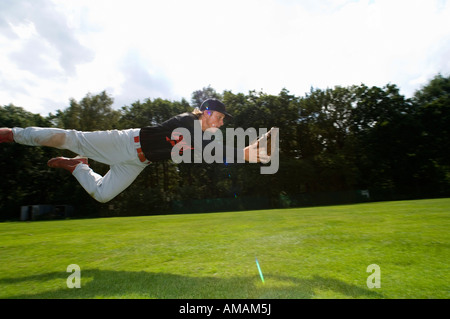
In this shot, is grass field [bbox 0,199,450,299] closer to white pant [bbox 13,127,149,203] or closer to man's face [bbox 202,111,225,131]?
white pant [bbox 13,127,149,203]

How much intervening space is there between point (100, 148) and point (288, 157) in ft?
159

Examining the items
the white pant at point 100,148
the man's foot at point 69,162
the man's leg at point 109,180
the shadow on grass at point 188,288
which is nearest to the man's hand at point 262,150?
the shadow on grass at point 188,288

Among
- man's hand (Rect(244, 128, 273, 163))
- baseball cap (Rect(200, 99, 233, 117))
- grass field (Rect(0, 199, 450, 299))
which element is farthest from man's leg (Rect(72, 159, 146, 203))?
man's hand (Rect(244, 128, 273, 163))

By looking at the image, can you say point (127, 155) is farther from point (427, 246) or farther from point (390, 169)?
point (390, 169)

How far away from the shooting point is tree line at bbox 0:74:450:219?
1762 inches

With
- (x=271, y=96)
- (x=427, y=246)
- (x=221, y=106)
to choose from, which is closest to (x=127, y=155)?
(x=221, y=106)

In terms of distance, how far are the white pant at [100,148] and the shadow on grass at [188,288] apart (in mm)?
2214

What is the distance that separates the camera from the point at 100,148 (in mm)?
6160

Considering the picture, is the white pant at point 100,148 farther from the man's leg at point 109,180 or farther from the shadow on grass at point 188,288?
the shadow on grass at point 188,288

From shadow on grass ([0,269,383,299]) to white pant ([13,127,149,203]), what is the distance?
2.21 m

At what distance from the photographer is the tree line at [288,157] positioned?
44750 mm

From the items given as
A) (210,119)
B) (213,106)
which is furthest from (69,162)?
(213,106)

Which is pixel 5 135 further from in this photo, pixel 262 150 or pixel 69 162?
pixel 262 150
